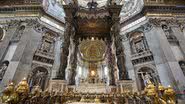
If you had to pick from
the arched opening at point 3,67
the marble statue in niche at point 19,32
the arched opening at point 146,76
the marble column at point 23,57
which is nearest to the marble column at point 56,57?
the marble column at point 23,57

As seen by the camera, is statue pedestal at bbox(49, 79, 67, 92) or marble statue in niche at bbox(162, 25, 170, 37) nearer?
statue pedestal at bbox(49, 79, 67, 92)

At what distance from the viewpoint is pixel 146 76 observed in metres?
11.4

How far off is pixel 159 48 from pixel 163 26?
2.88 meters

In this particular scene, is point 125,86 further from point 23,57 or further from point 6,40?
point 6,40

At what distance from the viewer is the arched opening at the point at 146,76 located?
36.6 ft

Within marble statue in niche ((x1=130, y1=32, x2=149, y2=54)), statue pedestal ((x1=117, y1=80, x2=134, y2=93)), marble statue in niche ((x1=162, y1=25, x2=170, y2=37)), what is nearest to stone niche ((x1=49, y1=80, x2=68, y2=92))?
statue pedestal ((x1=117, y1=80, x2=134, y2=93))

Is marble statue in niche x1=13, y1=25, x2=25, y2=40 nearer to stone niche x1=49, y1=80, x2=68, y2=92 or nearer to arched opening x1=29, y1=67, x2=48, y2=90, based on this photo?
arched opening x1=29, y1=67, x2=48, y2=90

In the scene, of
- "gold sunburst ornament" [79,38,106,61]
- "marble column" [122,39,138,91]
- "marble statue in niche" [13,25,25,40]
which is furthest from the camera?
"gold sunburst ornament" [79,38,106,61]

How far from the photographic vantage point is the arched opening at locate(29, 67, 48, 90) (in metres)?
11.4

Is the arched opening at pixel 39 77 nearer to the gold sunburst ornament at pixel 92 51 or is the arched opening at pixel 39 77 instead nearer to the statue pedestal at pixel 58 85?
the statue pedestal at pixel 58 85

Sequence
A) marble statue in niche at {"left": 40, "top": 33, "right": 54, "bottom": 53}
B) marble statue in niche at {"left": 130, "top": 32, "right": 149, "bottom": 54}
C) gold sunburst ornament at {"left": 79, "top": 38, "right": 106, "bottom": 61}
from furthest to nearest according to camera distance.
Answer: gold sunburst ornament at {"left": 79, "top": 38, "right": 106, "bottom": 61}, marble statue in niche at {"left": 40, "top": 33, "right": 54, "bottom": 53}, marble statue in niche at {"left": 130, "top": 32, "right": 149, "bottom": 54}

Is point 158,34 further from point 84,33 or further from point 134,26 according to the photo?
→ point 84,33

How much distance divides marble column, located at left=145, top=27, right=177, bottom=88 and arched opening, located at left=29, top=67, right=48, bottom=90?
942 cm

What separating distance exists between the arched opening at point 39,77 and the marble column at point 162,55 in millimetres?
9417
